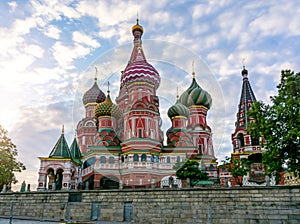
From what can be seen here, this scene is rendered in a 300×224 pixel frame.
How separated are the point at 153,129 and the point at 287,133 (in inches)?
682

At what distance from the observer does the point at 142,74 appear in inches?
1369

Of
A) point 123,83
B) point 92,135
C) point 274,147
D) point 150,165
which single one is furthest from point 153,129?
point 274,147

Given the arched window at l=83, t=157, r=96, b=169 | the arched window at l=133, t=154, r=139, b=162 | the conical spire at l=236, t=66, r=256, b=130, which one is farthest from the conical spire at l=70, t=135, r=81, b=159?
the conical spire at l=236, t=66, r=256, b=130

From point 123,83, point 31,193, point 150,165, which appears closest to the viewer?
point 31,193

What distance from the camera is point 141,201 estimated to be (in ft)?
60.4

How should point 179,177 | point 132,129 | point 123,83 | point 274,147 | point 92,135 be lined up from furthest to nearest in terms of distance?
point 92,135 < point 123,83 < point 132,129 < point 179,177 < point 274,147

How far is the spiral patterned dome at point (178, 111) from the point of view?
36625 mm

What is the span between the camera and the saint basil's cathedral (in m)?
29.1

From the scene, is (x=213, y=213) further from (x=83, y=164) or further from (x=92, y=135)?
(x=92, y=135)

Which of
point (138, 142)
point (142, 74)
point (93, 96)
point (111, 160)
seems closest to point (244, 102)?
point (142, 74)

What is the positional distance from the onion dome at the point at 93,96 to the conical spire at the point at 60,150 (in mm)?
12691

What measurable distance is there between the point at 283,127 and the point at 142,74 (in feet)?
69.1

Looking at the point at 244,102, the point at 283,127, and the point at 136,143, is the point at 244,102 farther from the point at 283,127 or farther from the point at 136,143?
the point at 283,127

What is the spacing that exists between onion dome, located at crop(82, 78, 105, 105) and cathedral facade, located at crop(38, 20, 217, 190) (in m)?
3.53
